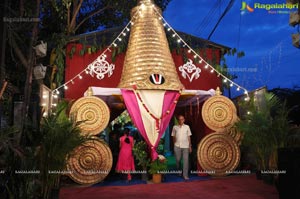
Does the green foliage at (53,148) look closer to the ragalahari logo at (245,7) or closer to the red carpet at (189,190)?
the red carpet at (189,190)

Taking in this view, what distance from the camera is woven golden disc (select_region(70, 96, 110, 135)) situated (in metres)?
6.50

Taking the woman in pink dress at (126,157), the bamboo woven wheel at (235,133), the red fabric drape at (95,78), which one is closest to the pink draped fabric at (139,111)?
the woman in pink dress at (126,157)

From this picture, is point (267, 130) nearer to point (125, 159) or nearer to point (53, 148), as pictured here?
point (125, 159)

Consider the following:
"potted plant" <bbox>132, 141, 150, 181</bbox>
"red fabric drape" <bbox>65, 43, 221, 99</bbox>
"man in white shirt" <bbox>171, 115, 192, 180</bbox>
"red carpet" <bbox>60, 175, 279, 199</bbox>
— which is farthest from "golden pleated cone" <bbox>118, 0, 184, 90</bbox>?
"red carpet" <bbox>60, 175, 279, 199</bbox>

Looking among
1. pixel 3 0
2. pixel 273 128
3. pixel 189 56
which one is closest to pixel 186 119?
pixel 189 56

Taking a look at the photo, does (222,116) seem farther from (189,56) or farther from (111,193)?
(111,193)

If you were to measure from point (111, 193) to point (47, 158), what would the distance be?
4.76 ft

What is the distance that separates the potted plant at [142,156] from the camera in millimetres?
6715

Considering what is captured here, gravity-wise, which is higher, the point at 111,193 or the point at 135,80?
the point at 135,80

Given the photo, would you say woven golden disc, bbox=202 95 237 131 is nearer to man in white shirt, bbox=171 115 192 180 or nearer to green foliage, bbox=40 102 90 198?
man in white shirt, bbox=171 115 192 180

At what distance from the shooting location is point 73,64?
27.8ft

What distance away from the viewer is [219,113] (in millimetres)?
7121

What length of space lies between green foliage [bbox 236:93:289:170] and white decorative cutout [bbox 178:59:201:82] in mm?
2605

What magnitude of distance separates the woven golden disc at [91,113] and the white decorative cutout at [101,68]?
1.86 m
